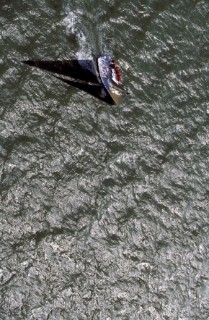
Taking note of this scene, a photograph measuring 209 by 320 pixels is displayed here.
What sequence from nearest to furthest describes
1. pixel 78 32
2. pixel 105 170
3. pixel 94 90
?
pixel 105 170 < pixel 94 90 < pixel 78 32

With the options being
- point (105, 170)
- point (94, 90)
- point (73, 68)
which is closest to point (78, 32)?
point (73, 68)

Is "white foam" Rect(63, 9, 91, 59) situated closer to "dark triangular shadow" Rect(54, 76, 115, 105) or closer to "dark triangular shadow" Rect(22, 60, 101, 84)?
"dark triangular shadow" Rect(22, 60, 101, 84)

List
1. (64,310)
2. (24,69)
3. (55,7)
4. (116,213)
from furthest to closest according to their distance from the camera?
1. (55,7)
2. (24,69)
3. (116,213)
4. (64,310)

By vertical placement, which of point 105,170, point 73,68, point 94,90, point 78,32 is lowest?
point 105,170

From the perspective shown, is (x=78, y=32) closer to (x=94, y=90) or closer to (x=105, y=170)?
(x=94, y=90)

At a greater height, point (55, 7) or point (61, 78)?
point (55, 7)

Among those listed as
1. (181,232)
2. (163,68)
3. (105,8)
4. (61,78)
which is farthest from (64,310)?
(105,8)

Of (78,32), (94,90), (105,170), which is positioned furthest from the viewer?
(78,32)

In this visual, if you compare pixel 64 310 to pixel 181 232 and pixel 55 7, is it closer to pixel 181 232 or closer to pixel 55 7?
pixel 181 232
